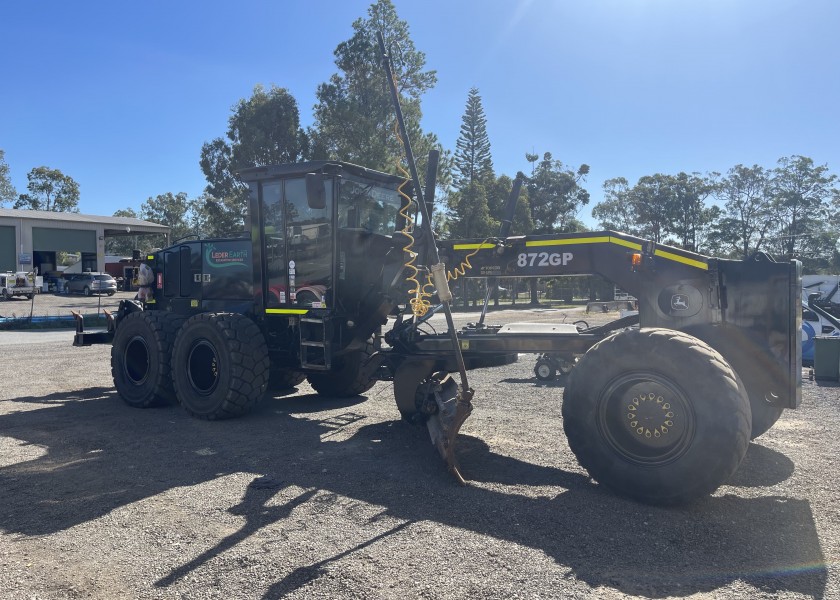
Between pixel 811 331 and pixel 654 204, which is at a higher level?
pixel 654 204

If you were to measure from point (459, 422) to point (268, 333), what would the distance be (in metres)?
3.97

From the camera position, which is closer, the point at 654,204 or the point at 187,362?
the point at 187,362

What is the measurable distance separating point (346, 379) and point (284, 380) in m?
1.23

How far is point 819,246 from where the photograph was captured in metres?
53.7

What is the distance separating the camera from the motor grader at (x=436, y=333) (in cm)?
516

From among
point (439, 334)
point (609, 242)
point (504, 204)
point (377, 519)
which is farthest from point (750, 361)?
point (504, 204)

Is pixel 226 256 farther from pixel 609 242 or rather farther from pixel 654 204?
pixel 654 204

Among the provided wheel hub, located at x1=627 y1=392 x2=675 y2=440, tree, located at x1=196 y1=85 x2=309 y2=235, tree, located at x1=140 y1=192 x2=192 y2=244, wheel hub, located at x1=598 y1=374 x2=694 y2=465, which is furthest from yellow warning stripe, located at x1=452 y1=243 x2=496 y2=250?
tree, located at x1=140 y1=192 x2=192 y2=244

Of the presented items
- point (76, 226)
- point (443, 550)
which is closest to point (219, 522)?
point (443, 550)

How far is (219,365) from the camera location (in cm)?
824

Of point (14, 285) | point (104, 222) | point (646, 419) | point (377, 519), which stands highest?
point (104, 222)

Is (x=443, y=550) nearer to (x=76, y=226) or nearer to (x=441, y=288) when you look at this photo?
(x=441, y=288)

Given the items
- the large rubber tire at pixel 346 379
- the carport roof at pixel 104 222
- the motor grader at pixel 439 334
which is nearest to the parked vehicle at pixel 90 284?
the carport roof at pixel 104 222

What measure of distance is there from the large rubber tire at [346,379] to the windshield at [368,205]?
6.51 feet
